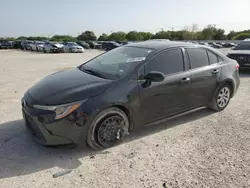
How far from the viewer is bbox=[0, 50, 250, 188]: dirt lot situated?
2592 millimetres

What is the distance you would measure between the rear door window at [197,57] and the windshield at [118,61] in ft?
2.94

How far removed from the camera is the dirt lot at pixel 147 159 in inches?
102

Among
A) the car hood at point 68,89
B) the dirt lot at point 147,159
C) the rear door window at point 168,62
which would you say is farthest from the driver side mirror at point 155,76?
the dirt lot at point 147,159

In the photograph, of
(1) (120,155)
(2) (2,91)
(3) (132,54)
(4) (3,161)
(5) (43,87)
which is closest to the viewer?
(4) (3,161)

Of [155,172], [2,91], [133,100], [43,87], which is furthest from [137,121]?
[2,91]

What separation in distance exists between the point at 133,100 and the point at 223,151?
1.56 m

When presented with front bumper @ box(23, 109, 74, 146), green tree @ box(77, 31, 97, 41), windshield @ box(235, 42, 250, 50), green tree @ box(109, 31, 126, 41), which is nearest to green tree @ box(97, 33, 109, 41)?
green tree @ box(109, 31, 126, 41)

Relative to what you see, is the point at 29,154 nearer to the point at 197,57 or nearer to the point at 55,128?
the point at 55,128

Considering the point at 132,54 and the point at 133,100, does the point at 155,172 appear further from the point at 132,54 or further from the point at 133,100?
the point at 132,54

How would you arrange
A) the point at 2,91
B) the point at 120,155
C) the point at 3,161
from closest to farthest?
the point at 3,161, the point at 120,155, the point at 2,91

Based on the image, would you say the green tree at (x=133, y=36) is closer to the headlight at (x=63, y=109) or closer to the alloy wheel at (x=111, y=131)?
the alloy wheel at (x=111, y=131)

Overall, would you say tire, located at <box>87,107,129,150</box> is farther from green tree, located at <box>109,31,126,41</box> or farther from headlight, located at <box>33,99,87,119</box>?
green tree, located at <box>109,31,126,41</box>

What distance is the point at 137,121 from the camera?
3.45m

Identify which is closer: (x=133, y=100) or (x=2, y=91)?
(x=133, y=100)
